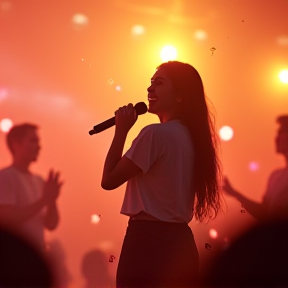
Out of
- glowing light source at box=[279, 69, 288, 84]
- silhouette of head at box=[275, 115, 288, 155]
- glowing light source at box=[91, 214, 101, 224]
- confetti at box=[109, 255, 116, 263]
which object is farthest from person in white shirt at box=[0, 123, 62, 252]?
glowing light source at box=[279, 69, 288, 84]

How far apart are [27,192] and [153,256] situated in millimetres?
996

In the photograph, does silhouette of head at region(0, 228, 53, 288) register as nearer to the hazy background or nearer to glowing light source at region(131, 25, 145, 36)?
the hazy background

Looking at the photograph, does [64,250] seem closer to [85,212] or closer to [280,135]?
[85,212]

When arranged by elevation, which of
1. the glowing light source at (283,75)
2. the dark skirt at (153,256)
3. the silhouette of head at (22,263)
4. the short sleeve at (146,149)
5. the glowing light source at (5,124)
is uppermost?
the glowing light source at (283,75)

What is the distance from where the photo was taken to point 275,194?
204 centimetres

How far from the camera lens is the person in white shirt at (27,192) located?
1.90 m

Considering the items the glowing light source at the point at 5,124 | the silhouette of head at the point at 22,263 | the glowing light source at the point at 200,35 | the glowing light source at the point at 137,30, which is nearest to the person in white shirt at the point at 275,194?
the glowing light source at the point at 200,35

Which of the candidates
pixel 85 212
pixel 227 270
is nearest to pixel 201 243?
pixel 227 270

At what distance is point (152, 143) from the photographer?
1108mm

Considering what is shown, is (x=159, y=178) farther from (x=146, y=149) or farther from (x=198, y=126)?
(x=198, y=126)

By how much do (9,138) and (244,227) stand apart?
3.44ft

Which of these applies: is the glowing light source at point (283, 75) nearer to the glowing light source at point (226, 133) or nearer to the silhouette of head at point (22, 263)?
the glowing light source at point (226, 133)

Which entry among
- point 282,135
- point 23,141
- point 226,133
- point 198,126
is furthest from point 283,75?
point 23,141

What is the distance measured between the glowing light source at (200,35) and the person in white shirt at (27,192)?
0.78 m
